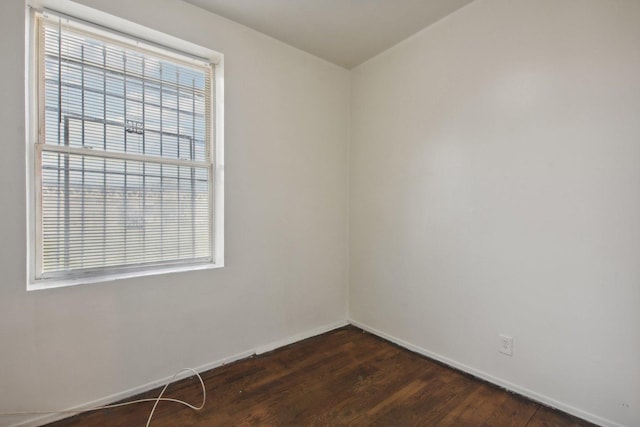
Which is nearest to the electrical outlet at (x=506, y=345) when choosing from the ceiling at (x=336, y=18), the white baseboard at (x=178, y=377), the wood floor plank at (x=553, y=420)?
the wood floor plank at (x=553, y=420)

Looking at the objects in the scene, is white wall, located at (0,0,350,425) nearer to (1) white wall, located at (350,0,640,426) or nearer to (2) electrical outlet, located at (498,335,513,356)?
(1) white wall, located at (350,0,640,426)

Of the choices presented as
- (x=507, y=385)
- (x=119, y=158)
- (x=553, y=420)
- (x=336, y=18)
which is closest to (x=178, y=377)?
(x=119, y=158)

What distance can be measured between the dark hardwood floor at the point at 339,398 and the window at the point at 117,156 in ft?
2.93

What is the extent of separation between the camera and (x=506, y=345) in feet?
6.53

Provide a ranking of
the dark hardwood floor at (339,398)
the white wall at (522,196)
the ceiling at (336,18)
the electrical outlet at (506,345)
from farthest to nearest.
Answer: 1. the ceiling at (336,18)
2. the electrical outlet at (506,345)
3. the dark hardwood floor at (339,398)
4. the white wall at (522,196)

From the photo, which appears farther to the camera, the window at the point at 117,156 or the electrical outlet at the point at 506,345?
the electrical outlet at the point at 506,345

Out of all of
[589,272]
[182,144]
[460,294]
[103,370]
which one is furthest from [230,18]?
[589,272]

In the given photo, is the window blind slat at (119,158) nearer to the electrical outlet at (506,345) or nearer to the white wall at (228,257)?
the white wall at (228,257)

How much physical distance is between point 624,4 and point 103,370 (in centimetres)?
361

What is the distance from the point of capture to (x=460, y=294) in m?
2.24

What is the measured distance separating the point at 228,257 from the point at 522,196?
2133 mm

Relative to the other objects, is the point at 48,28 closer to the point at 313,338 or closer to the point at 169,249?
the point at 169,249

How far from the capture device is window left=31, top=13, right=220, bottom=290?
179 cm

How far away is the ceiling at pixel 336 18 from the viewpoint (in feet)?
7.00
